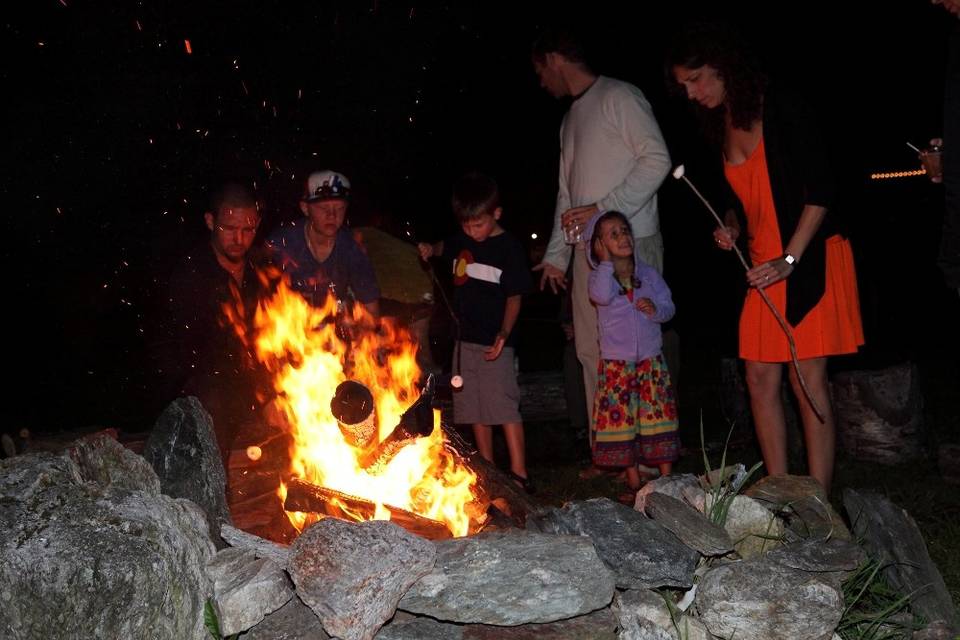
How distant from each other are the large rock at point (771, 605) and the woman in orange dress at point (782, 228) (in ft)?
4.02

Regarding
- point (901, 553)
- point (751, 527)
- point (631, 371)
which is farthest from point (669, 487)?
point (631, 371)

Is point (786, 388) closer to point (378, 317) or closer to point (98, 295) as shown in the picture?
point (378, 317)

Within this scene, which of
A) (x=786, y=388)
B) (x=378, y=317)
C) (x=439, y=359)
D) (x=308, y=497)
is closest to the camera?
(x=308, y=497)

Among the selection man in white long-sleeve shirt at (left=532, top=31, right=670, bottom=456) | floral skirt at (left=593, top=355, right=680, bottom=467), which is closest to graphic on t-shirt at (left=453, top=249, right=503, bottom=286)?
man in white long-sleeve shirt at (left=532, top=31, right=670, bottom=456)

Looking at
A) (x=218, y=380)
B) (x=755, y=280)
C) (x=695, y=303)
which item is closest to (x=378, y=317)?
(x=218, y=380)

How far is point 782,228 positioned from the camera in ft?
12.1

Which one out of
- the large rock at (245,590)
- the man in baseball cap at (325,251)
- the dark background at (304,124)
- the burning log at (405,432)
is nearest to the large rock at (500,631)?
the large rock at (245,590)

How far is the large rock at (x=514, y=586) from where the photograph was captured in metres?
2.42

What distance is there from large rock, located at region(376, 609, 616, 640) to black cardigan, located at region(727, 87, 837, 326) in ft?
5.84

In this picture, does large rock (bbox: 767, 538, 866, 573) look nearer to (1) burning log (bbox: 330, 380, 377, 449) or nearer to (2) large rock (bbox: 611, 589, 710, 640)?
(2) large rock (bbox: 611, 589, 710, 640)

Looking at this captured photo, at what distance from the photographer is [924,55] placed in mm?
13930

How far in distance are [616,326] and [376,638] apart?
9.01ft

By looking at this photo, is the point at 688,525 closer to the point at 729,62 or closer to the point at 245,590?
the point at 245,590

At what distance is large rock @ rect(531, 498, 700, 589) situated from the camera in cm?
262
